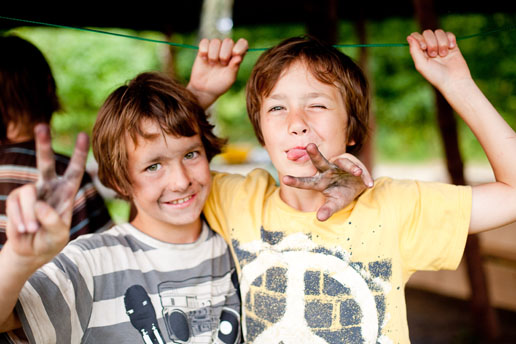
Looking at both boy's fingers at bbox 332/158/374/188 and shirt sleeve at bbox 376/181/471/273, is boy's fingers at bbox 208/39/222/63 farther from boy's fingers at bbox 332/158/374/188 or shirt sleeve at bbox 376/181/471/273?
shirt sleeve at bbox 376/181/471/273

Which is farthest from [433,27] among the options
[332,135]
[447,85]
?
[332,135]

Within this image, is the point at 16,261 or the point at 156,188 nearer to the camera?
the point at 16,261

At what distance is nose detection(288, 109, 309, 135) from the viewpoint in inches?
60.0

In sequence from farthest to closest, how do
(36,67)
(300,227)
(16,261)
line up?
1. (36,67)
2. (300,227)
3. (16,261)

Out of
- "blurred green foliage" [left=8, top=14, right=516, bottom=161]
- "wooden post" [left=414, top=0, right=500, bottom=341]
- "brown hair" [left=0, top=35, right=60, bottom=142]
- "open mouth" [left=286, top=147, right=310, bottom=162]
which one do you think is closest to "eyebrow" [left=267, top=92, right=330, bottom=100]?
"open mouth" [left=286, top=147, right=310, bottom=162]

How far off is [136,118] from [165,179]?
235mm

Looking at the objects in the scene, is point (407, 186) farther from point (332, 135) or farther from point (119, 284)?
point (119, 284)

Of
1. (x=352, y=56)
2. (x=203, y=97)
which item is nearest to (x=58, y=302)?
(x=203, y=97)

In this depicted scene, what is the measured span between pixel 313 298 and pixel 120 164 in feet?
2.61

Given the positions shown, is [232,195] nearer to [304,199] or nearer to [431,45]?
[304,199]

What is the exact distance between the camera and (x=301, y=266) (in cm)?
153

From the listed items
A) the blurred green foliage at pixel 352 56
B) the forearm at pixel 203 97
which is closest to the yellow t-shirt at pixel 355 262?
the forearm at pixel 203 97

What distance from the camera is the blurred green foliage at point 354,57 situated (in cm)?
674

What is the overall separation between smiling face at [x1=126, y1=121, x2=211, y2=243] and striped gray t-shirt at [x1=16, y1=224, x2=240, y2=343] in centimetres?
9
